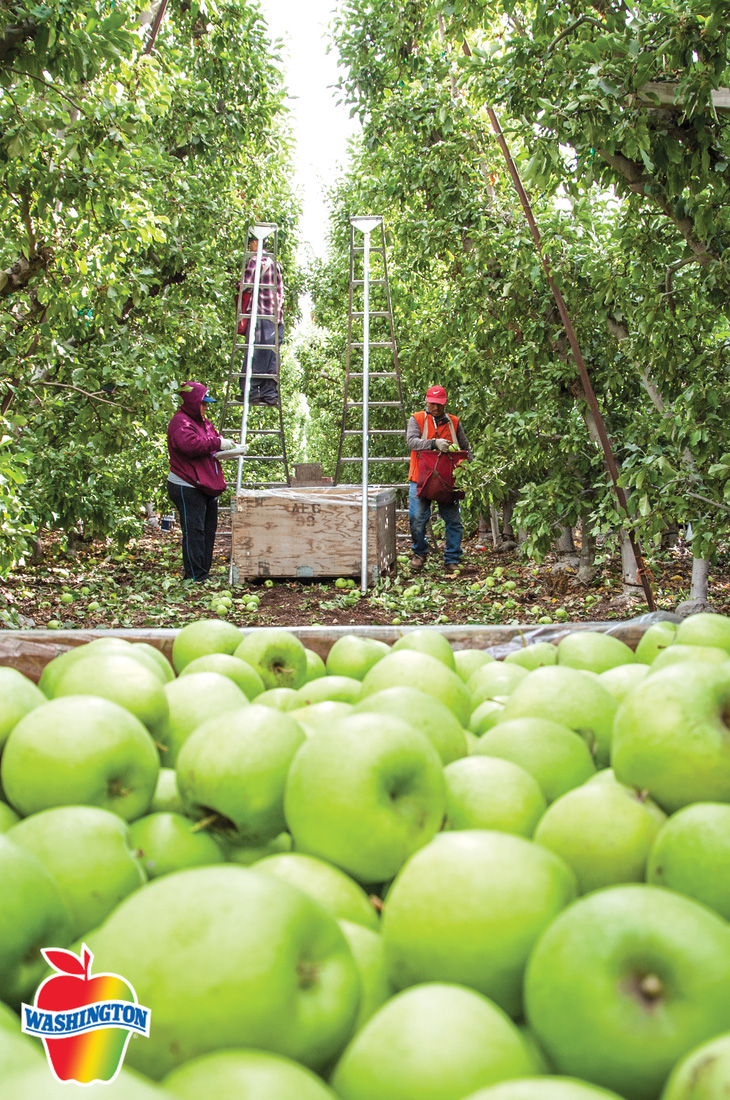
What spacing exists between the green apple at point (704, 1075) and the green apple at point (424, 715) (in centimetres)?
83

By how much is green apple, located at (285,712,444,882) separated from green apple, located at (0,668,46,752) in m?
0.56

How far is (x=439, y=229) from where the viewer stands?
8508 mm

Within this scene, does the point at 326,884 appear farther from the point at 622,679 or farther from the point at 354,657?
the point at 354,657

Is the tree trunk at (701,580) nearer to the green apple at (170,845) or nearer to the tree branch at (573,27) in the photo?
the tree branch at (573,27)

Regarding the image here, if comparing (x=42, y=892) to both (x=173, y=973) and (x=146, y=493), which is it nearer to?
(x=173, y=973)

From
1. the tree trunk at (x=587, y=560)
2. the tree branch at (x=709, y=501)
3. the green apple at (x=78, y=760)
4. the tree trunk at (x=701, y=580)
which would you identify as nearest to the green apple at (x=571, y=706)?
the green apple at (x=78, y=760)

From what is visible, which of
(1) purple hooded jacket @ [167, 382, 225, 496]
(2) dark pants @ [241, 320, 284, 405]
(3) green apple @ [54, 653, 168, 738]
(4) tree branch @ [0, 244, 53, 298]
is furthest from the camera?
(2) dark pants @ [241, 320, 284, 405]

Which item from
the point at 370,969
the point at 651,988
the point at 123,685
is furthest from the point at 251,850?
the point at 651,988

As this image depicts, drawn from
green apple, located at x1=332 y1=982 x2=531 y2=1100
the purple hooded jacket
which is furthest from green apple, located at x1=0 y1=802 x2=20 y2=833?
the purple hooded jacket

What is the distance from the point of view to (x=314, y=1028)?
84 centimetres

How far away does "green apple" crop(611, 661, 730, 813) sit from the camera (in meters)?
1.22

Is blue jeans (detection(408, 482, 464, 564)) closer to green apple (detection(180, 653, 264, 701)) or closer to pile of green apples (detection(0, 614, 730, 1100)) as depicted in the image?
green apple (detection(180, 653, 264, 701))

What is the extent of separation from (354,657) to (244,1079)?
154 centimetres

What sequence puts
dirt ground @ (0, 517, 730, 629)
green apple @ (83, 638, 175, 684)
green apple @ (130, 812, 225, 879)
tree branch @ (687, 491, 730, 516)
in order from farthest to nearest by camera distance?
dirt ground @ (0, 517, 730, 629)
tree branch @ (687, 491, 730, 516)
green apple @ (83, 638, 175, 684)
green apple @ (130, 812, 225, 879)
